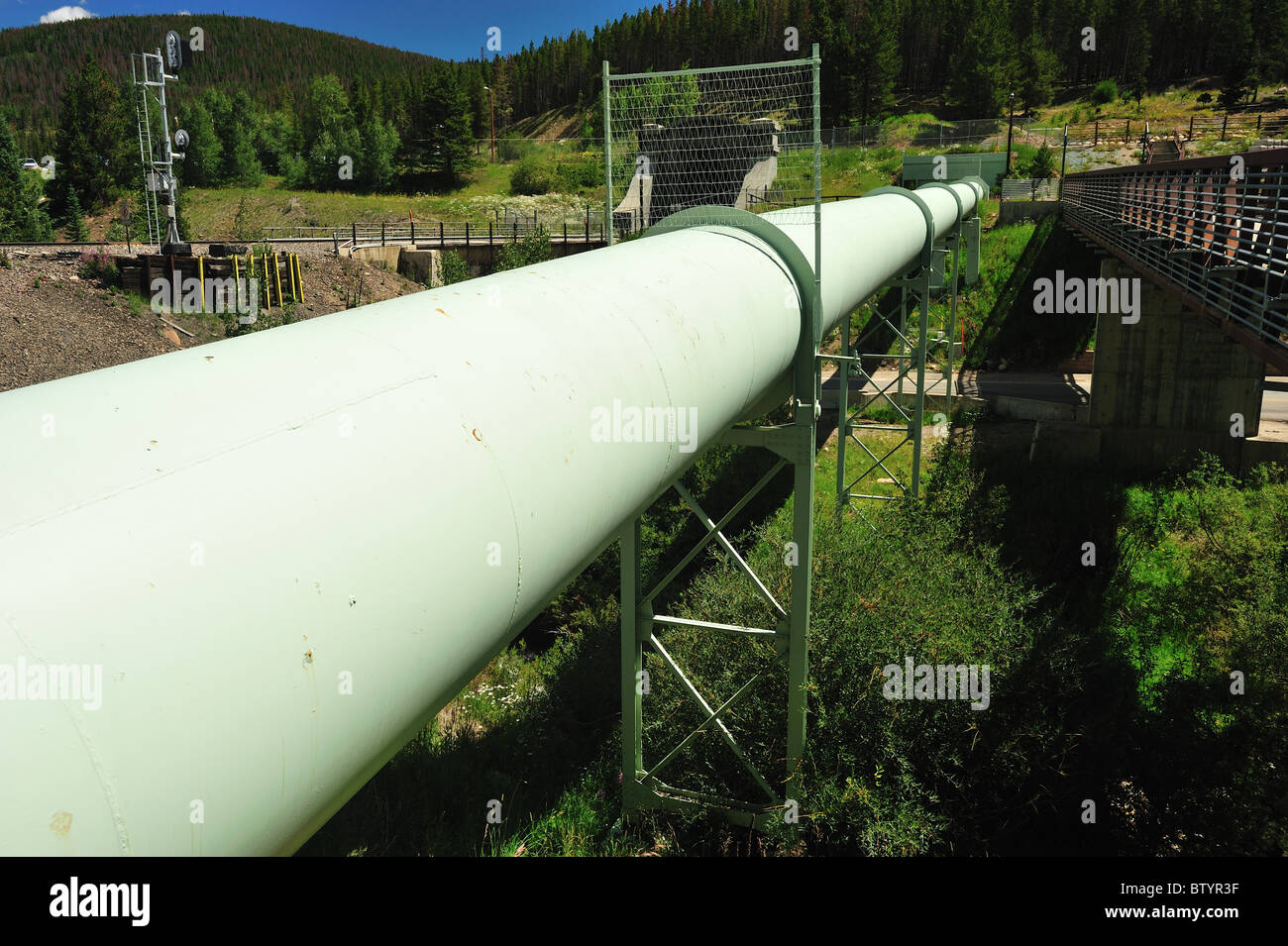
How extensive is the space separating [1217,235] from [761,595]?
693 centimetres

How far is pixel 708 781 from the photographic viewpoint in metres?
9.73

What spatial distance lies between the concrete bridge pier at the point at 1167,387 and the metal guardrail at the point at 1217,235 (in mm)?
Answer: 2030

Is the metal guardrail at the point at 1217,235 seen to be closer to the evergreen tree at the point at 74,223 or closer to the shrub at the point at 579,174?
the shrub at the point at 579,174

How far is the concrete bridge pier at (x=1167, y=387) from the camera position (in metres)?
18.8

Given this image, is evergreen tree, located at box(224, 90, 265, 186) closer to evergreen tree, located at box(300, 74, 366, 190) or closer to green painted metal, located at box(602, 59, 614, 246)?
evergreen tree, located at box(300, 74, 366, 190)

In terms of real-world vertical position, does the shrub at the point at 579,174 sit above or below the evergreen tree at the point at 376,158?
below

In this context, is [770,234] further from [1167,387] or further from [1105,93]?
[1105,93]

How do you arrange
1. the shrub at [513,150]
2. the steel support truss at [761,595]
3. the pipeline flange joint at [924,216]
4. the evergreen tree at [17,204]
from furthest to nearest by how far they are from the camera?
the shrub at [513,150], the evergreen tree at [17,204], the pipeline flange joint at [924,216], the steel support truss at [761,595]

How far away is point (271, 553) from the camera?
170cm

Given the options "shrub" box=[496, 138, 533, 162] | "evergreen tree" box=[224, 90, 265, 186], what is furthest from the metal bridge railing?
"evergreen tree" box=[224, 90, 265, 186]

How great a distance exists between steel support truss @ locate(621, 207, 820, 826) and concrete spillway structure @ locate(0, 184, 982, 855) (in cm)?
331

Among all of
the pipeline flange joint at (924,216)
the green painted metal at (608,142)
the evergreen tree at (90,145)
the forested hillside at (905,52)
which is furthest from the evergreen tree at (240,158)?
the green painted metal at (608,142)

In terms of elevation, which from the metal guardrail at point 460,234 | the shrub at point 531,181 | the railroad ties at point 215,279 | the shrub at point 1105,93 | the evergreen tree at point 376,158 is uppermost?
the shrub at point 1105,93
